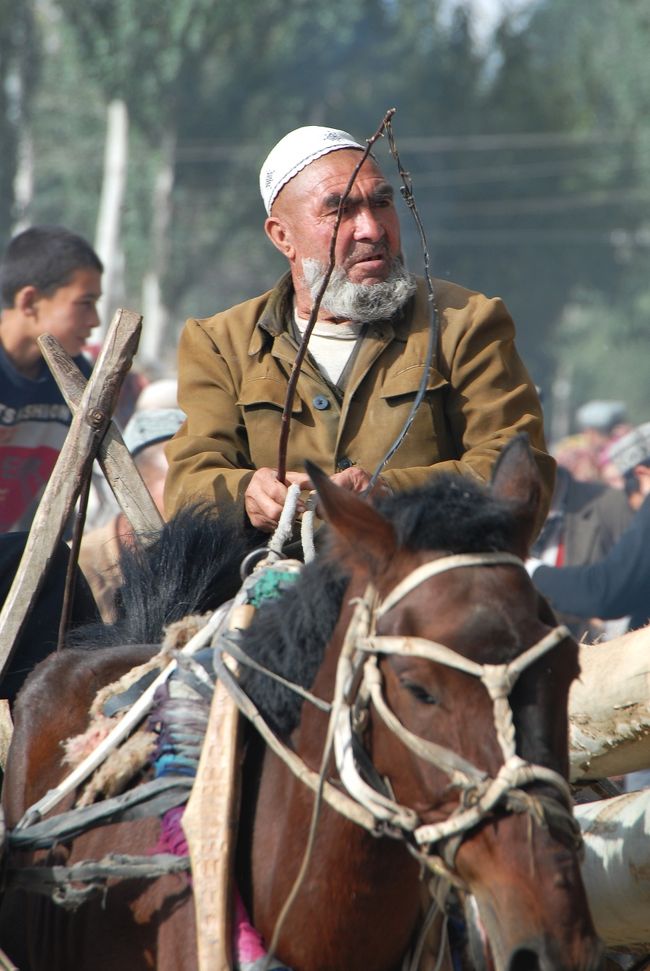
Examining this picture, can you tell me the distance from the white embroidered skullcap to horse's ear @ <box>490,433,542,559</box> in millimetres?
1329

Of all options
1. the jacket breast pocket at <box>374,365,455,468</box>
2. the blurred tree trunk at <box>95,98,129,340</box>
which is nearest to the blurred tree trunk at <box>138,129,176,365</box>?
the blurred tree trunk at <box>95,98,129,340</box>

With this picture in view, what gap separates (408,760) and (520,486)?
60 centimetres

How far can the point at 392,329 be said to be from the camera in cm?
377

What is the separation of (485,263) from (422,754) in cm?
4747

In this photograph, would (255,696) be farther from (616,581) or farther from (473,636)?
(616,581)

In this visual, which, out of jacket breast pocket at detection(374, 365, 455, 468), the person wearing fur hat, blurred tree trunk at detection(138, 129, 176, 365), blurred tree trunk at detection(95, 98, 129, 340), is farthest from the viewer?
blurred tree trunk at detection(138, 129, 176, 365)

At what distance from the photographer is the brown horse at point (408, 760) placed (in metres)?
2.30

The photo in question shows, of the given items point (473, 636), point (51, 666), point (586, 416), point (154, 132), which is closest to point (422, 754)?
point (473, 636)

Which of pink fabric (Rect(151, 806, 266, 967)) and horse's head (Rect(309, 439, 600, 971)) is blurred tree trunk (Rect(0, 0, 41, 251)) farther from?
horse's head (Rect(309, 439, 600, 971))

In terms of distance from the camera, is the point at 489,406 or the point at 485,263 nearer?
the point at 489,406

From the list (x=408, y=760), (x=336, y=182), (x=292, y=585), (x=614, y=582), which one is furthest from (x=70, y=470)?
(x=614, y=582)

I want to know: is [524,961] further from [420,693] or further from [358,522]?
[358,522]

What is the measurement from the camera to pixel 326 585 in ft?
8.81

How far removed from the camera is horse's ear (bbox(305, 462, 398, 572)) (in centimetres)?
249
